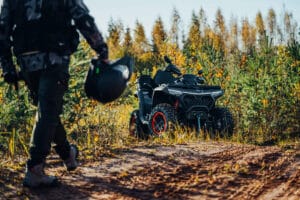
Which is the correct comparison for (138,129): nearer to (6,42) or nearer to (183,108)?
(183,108)

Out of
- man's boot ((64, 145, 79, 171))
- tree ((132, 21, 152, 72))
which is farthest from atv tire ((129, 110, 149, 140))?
tree ((132, 21, 152, 72))

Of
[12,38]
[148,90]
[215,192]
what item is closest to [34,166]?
[12,38]

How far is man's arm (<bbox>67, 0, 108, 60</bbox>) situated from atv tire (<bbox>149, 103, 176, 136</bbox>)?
3.13m

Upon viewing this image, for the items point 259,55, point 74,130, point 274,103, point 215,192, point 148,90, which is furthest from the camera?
point 259,55

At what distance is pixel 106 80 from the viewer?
3.14 metres

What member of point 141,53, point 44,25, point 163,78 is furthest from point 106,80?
point 141,53

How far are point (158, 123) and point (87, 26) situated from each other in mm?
3581

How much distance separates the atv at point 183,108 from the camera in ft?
21.1

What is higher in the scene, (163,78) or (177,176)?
(163,78)

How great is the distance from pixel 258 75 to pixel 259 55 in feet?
1.94

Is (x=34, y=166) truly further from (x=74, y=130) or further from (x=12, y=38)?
(x=74, y=130)

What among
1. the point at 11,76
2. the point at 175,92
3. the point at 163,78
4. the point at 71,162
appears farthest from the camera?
the point at 163,78

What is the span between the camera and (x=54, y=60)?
3088mm

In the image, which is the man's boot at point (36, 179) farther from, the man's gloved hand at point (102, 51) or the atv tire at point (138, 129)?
the atv tire at point (138, 129)
